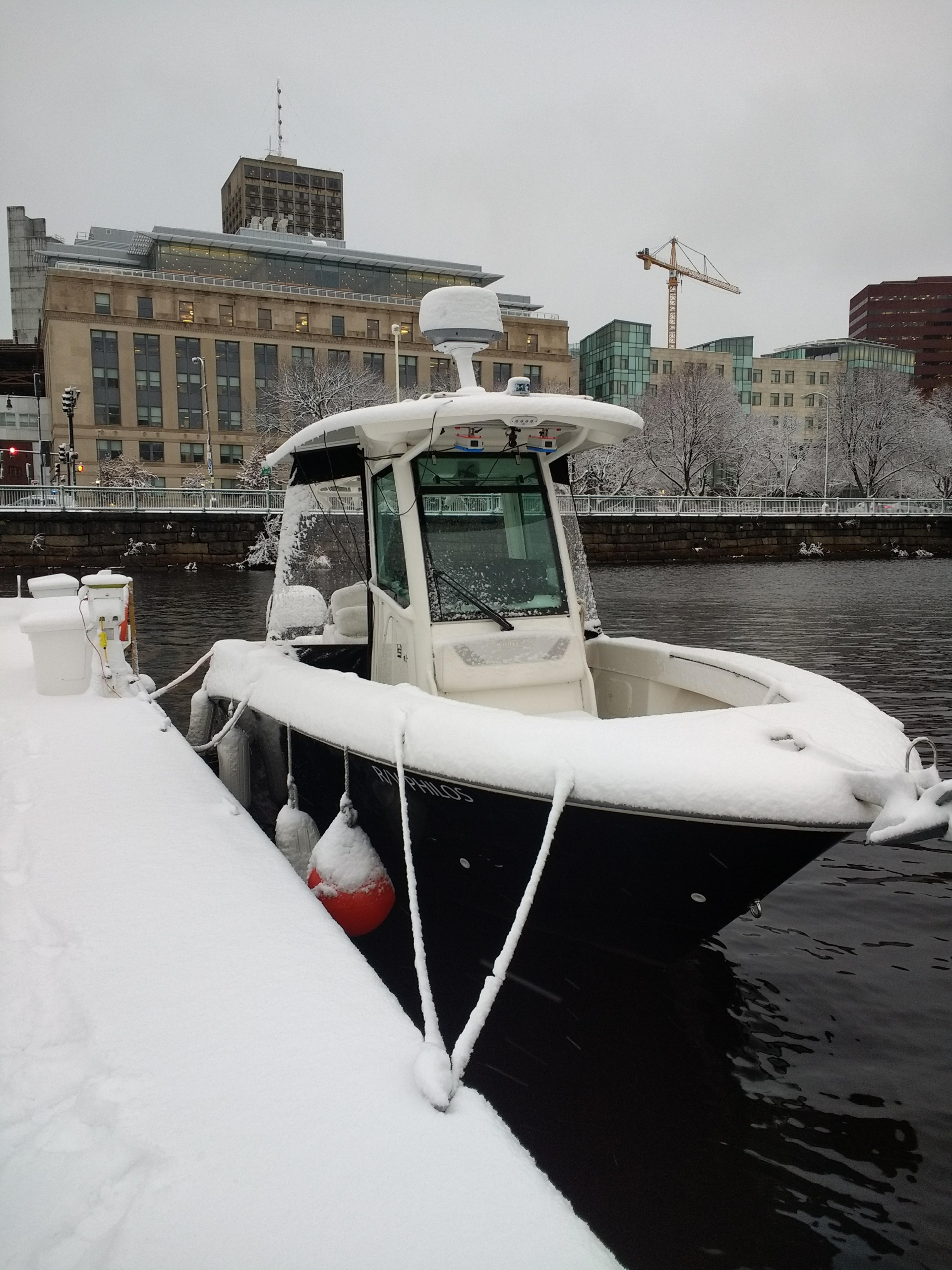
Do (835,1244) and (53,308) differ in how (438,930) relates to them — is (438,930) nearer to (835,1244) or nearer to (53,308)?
(835,1244)

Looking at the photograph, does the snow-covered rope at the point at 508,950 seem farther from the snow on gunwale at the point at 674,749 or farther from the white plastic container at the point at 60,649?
the white plastic container at the point at 60,649

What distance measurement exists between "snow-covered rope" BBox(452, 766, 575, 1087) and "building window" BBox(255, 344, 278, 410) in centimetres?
7497

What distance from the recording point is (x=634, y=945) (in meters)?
Answer: 4.21

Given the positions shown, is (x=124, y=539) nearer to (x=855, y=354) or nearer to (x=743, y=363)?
(x=743, y=363)

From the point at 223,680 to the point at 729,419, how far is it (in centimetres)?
5916

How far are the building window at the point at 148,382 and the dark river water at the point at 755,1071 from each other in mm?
73514

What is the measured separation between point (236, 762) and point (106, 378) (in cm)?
7188

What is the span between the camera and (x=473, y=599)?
220 inches

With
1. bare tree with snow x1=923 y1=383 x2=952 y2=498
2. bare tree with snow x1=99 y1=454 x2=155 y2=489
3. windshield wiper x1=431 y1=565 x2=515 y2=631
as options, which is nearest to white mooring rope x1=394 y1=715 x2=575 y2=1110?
windshield wiper x1=431 y1=565 x2=515 y2=631

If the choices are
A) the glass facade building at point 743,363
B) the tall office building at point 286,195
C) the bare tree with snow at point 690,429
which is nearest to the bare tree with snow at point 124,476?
the bare tree with snow at point 690,429

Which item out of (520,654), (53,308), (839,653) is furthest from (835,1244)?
(53,308)

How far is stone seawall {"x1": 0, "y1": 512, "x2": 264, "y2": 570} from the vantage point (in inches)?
1320

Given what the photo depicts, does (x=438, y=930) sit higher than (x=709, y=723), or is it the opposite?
(x=709, y=723)

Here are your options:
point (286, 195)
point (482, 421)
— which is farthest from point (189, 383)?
point (286, 195)
